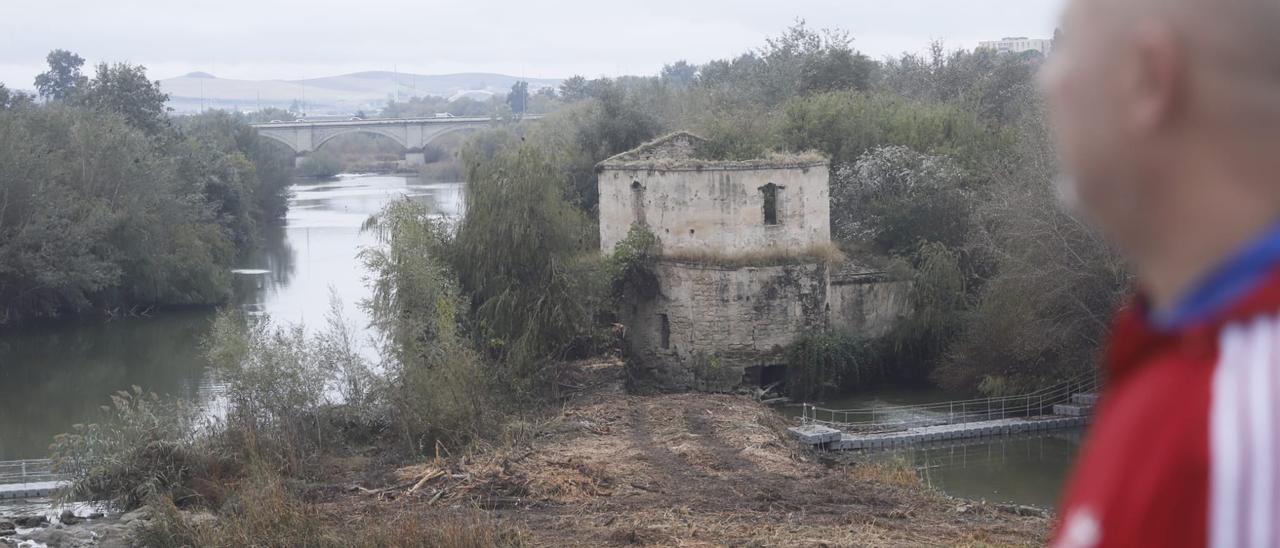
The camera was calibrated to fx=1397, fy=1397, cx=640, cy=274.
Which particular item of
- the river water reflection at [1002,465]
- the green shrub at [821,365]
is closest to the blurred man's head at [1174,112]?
the river water reflection at [1002,465]

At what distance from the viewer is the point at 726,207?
77.8 ft

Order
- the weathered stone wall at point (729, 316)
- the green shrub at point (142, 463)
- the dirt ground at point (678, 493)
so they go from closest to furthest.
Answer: the dirt ground at point (678, 493)
the green shrub at point (142, 463)
the weathered stone wall at point (729, 316)

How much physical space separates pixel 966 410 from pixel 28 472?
567 inches

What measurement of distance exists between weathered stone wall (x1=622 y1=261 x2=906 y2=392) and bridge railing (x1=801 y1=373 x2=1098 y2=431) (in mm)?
1523

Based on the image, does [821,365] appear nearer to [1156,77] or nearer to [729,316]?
[729,316]

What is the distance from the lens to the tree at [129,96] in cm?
4559

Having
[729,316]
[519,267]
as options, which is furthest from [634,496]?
[729,316]

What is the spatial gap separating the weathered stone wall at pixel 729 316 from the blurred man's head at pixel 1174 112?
22.7 meters

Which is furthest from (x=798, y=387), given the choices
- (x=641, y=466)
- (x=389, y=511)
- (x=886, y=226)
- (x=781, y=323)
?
(x=389, y=511)

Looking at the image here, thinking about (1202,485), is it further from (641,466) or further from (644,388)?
(644,388)

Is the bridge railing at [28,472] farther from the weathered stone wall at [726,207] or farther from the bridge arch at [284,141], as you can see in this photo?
the bridge arch at [284,141]

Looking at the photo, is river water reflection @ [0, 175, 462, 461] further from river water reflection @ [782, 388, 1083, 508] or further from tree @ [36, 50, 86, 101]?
tree @ [36, 50, 86, 101]

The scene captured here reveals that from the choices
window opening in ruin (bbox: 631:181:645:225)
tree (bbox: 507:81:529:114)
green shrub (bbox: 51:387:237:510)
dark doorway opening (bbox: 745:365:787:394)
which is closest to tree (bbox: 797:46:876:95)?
window opening in ruin (bbox: 631:181:645:225)

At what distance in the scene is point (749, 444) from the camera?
707 inches
